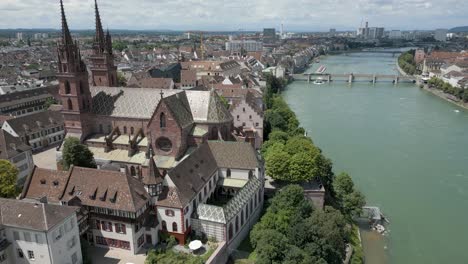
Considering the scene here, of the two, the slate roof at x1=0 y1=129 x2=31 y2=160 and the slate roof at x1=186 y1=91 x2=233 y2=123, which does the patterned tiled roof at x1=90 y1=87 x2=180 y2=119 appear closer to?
the slate roof at x1=186 y1=91 x2=233 y2=123

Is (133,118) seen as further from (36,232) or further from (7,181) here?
(36,232)

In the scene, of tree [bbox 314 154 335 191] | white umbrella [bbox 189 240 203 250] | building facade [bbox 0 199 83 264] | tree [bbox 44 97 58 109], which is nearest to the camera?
building facade [bbox 0 199 83 264]

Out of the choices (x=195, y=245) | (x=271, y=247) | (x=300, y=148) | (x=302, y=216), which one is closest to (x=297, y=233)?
(x=302, y=216)

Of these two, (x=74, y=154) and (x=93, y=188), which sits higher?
(x=93, y=188)

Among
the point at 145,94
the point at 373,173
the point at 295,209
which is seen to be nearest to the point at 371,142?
the point at 373,173

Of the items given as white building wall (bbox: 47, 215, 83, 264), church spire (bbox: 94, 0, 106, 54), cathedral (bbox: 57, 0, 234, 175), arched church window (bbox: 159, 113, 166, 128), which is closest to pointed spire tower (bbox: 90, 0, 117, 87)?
church spire (bbox: 94, 0, 106, 54)

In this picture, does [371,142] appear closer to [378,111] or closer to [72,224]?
[378,111]
